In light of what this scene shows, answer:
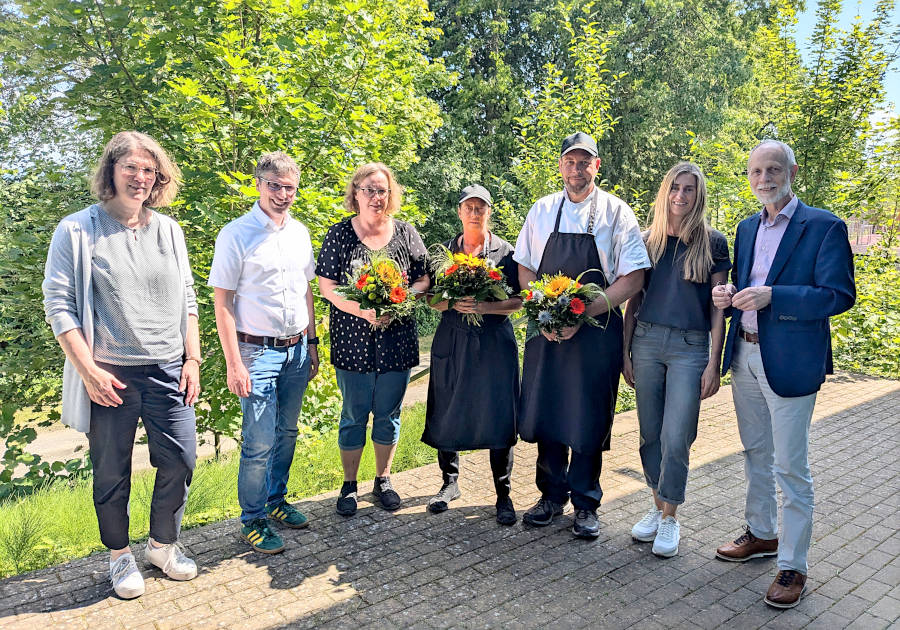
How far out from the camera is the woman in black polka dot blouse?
4418mm

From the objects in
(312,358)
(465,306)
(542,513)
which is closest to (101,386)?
(312,358)

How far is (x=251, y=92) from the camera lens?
5695 mm

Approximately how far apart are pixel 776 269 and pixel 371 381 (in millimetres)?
2674

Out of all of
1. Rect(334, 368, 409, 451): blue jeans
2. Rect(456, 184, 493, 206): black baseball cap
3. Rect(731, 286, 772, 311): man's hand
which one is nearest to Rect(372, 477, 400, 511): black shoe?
Rect(334, 368, 409, 451): blue jeans

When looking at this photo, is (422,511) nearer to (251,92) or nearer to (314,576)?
(314,576)

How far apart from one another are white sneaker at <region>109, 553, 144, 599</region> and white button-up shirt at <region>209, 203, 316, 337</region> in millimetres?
1470

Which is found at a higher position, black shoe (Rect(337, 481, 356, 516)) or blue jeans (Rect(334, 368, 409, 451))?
blue jeans (Rect(334, 368, 409, 451))

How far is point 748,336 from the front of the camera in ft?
12.6

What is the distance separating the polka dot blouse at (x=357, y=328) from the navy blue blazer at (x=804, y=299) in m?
2.21

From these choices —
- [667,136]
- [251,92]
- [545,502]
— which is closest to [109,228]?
[251,92]

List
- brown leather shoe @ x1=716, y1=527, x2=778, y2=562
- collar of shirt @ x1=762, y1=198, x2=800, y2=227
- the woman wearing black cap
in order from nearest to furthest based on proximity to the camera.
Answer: collar of shirt @ x1=762, y1=198, x2=800, y2=227 → brown leather shoe @ x1=716, y1=527, x2=778, y2=562 → the woman wearing black cap

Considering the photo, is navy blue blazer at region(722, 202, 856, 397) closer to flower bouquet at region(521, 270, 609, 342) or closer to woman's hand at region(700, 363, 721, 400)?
woman's hand at region(700, 363, 721, 400)

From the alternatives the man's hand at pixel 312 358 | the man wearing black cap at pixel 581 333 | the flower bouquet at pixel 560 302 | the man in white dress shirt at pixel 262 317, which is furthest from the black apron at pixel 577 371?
the man in white dress shirt at pixel 262 317

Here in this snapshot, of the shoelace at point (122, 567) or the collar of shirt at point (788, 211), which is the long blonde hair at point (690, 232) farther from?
the shoelace at point (122, 567)
